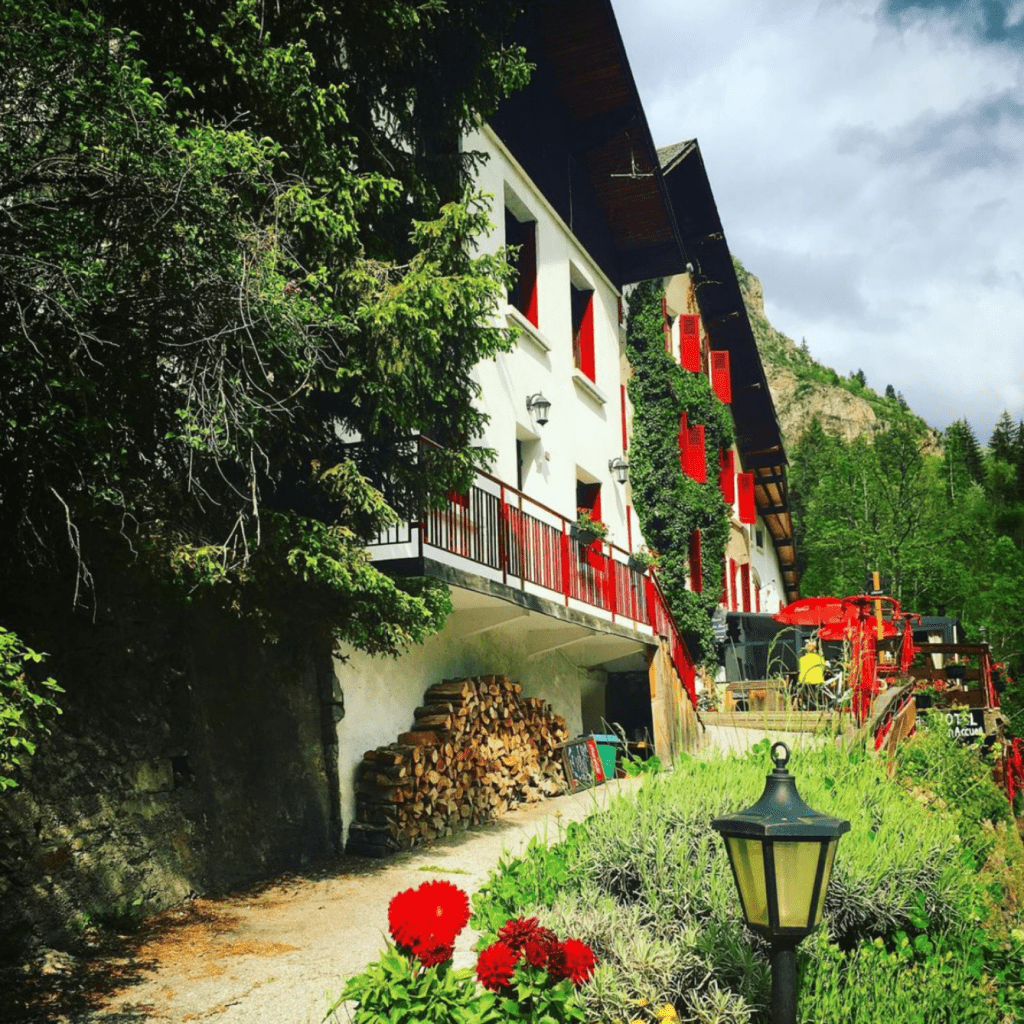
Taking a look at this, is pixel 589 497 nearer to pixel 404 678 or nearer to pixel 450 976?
pixel 404 678

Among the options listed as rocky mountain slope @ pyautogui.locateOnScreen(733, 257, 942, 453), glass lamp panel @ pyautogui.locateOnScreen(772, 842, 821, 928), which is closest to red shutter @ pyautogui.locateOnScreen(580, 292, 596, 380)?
glass lamp panel @ pyautogui.locateOnScreen(772, 842, 821, 928)

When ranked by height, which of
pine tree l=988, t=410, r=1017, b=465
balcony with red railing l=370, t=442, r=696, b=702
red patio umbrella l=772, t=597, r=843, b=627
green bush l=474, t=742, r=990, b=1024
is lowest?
green bush l=474, t=742, r=990, b=1024

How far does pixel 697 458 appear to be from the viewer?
20.2m

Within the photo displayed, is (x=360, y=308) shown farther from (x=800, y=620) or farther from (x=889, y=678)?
(x=800, y=620)

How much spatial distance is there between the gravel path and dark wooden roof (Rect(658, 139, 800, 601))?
14.9 meters

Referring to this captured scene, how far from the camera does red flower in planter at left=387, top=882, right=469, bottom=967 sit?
360 cm

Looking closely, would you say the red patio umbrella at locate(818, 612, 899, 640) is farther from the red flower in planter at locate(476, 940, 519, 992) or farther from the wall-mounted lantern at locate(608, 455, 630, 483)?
the red flower in planter at locate(476, 940, 519, 992)

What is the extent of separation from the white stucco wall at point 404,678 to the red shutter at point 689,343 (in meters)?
8.63

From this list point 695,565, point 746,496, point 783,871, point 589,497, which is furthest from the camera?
point 746,496

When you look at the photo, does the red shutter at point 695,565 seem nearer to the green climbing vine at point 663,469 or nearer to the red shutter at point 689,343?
the green climbing vine at point 663,469

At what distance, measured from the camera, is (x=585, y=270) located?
1669 cm

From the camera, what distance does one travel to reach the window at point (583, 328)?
16844 mm

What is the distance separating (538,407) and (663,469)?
569cm

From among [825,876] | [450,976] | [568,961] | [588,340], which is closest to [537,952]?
[568,961]
